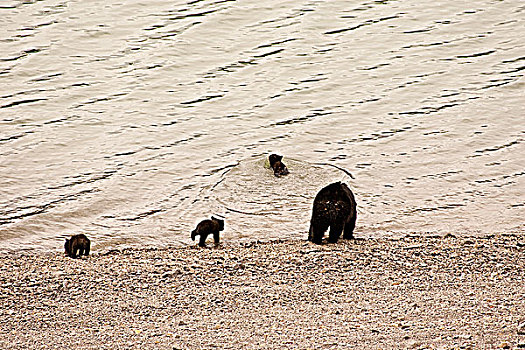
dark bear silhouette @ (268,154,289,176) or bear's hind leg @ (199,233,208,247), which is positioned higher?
bear's hind leg @ (199,233,208,247)

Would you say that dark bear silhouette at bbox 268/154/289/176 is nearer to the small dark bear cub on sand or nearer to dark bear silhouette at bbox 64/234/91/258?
the small dark bear cub on sand

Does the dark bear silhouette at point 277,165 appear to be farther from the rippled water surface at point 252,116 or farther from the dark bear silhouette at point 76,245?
the dark bear silhouette at point 76,245

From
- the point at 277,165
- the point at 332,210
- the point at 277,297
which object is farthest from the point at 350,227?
the point at 277,165

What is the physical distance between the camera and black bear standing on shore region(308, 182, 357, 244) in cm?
710

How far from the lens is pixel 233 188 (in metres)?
9.20

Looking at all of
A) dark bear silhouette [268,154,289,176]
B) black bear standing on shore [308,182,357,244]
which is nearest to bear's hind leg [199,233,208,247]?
black bear standing on shore [308,182,357,244]

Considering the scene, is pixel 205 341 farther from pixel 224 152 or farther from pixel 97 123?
pixel 97 123

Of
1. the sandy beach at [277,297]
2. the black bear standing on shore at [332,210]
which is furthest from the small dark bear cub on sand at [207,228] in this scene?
the black bear standing on shore at [332,210]

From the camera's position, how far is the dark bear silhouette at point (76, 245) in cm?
721

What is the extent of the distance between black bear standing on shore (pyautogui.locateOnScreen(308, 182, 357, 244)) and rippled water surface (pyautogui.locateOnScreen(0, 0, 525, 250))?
2.77ft

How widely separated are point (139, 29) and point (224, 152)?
582 centimetres

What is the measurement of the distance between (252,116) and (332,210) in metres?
4.59

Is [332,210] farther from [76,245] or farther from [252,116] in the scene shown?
[252,116]

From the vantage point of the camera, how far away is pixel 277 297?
602cm
